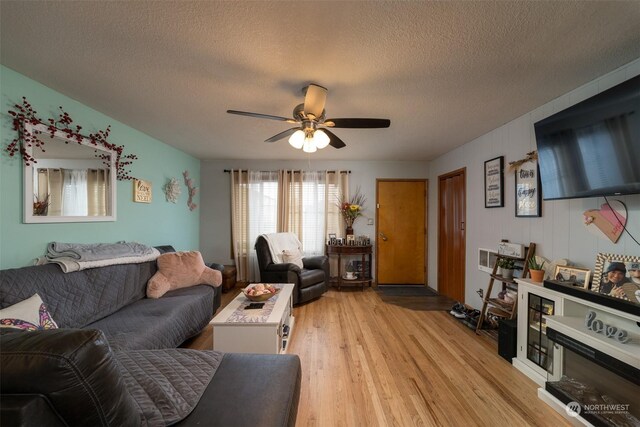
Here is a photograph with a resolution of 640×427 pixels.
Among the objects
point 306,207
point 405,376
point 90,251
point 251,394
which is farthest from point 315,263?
point 251,394

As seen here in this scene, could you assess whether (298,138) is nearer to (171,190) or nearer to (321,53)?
(321,53)

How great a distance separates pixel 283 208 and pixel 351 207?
1.21m

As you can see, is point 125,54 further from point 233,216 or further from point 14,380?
point 233,216

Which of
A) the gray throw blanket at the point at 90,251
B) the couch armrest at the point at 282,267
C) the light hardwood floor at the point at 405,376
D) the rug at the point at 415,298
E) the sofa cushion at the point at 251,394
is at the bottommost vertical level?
the rug at the point at 415,298

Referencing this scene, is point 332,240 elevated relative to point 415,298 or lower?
elevated

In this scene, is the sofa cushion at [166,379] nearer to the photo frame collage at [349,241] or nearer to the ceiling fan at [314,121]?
the ceiling fan at [314,121]

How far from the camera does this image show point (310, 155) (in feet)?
13.6

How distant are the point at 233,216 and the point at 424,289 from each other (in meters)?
3.60

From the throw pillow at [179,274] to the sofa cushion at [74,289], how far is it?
0.18m

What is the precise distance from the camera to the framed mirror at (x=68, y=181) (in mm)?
1834

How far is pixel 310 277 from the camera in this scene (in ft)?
11.4

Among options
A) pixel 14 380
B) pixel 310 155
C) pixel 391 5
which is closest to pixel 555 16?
pixel 391 5

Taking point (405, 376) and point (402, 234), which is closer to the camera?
point (405, 376)

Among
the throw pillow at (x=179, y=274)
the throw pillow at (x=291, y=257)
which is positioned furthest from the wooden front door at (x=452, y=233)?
the throw pillow at (x=179, y=274)
